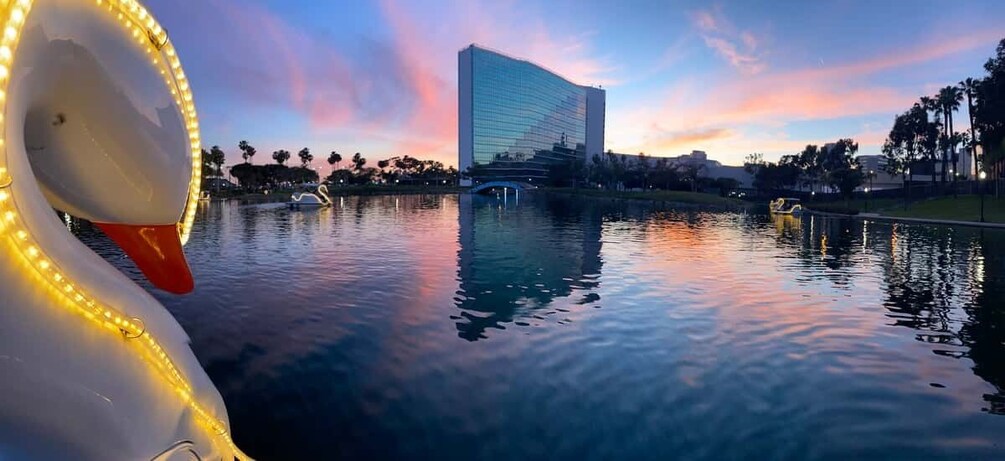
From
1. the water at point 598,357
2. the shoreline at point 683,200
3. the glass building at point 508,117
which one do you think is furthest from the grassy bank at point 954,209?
the glass building at point 508,117

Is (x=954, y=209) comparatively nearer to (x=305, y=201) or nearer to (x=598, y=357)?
(x=598, y=357)

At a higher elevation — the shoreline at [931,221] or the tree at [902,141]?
the tree at [902,141]

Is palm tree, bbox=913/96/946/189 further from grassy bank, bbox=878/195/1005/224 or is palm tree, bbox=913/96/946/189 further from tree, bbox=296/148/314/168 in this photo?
tree, bbox=296/148/314/168

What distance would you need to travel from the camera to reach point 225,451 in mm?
3199

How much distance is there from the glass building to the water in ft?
416

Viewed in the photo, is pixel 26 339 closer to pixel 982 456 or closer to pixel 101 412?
pixel 101 412

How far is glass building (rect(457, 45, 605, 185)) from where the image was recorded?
498 ft

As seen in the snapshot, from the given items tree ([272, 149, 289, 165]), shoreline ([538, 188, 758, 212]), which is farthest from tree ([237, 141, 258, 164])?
shoreline ([538, 188, 758, 212])

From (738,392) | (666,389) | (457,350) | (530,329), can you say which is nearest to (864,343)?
(738,392)

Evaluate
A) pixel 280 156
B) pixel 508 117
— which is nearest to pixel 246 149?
pixel 280 156

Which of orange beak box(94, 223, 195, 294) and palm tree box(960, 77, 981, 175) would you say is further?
palm tree box(960, 77, 981, 175)

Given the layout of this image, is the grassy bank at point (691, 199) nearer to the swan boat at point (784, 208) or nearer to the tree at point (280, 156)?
the swan boat at point (784, 208)

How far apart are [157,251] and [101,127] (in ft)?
2.33

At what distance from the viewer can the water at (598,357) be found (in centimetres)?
538
